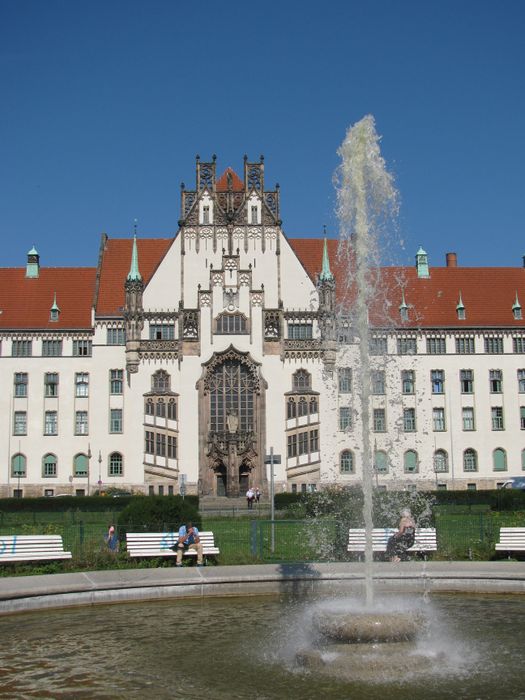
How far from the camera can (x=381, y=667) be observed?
11156 millimetres

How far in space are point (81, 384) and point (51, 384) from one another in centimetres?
215

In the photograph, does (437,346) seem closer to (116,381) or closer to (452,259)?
(452,259)

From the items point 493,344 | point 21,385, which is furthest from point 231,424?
point 493,344

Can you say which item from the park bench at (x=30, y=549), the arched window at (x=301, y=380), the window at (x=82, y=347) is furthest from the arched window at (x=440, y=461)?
the park bench at (x=30, y=549)

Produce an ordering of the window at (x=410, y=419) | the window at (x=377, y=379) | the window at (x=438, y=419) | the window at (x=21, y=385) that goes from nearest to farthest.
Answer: the window at (x=377, y=379), the window at (x=21, y=385), the window at (x=438, y=419), the window at (x=410, y=419)

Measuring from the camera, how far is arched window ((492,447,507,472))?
59875mm

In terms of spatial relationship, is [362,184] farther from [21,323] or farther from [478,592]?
[21,323]

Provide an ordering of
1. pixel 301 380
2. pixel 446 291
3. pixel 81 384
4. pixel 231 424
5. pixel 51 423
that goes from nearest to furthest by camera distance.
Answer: pixel 231 424 < pixel 301 380 < pixel 51 423 < pixel 81 384 < pixel 446 291

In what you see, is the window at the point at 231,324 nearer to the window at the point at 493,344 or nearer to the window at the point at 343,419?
the window at the point at 343,419

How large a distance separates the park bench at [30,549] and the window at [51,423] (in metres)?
39.3

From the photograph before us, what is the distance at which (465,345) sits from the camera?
201 feet

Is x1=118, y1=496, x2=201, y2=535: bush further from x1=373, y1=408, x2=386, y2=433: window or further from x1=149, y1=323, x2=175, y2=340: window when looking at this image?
x1=373, y1=408, x2=386, y2=433: window

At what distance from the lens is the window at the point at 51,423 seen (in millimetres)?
58656

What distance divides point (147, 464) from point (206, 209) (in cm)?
1807
